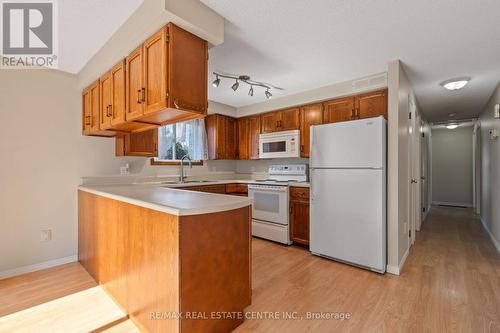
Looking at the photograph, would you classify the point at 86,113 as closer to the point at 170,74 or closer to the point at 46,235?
the point at 46,235

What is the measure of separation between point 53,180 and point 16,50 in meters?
1.43

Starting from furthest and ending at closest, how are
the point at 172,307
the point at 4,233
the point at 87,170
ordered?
the point at 87,170 → the point at 4,233 → the point at 172,307

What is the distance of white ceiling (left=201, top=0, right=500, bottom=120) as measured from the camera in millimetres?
1760

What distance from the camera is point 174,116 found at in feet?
6.81

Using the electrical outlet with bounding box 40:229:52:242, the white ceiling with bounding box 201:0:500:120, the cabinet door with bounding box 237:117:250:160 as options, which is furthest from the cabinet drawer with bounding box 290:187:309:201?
the electrical outlet with bounding box 40:229:52:242

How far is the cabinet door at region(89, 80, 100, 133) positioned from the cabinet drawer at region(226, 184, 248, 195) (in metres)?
2.11

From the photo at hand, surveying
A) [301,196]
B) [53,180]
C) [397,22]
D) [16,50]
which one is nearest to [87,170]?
[53,180]

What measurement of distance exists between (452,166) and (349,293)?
279 inches

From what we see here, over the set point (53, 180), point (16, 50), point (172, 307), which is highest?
point (16, 50)

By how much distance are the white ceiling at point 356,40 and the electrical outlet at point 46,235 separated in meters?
2.76

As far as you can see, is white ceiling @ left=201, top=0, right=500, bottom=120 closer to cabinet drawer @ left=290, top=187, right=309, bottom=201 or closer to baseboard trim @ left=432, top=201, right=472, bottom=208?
cabinet drawer @ left=290, top=187, right=309, bottom=201

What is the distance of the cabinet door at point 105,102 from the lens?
2.40m

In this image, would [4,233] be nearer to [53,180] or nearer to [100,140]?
[53,180]

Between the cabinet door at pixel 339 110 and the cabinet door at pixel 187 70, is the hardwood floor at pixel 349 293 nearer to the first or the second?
the cabinet door at pixel 187 70
